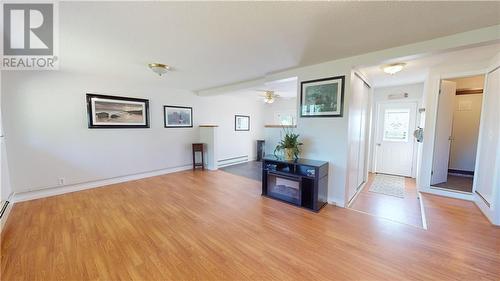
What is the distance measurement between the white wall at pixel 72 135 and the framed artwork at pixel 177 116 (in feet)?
0.39

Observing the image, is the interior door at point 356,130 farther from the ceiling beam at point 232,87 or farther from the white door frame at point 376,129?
the ceiling beam at point 232,87

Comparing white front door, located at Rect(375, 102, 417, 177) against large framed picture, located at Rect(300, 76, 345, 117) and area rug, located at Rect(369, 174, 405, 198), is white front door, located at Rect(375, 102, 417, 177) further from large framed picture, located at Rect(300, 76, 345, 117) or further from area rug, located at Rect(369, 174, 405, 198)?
large framed picture, located at Rect(300, 76, 345, 117)

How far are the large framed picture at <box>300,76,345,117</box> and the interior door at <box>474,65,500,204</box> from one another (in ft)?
6.76

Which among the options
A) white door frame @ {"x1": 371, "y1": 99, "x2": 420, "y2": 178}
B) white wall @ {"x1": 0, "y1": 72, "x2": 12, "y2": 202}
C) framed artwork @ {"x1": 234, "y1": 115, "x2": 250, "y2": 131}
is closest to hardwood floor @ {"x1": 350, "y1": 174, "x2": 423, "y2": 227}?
white door frame @ {"x1": 371, "y1": 99, "x2": 420, "y2": 178}

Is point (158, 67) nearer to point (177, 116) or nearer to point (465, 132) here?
point (177, 116)

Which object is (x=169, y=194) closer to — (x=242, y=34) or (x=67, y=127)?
(x=67, y=127)

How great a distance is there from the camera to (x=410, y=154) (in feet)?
15.6

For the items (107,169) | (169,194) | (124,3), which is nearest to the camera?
(124,3)

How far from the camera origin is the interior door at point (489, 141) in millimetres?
2582

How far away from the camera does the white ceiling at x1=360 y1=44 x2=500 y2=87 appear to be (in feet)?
8.45

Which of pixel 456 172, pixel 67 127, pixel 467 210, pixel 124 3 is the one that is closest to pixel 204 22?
pixel 124 3

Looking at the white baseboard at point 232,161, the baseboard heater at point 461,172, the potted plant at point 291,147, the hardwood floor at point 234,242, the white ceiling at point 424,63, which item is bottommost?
the hardwood floor at point 234,242

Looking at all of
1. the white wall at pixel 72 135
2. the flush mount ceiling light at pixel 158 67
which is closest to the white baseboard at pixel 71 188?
the white wall at pixel 72 135

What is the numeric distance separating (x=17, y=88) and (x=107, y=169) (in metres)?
1.95
